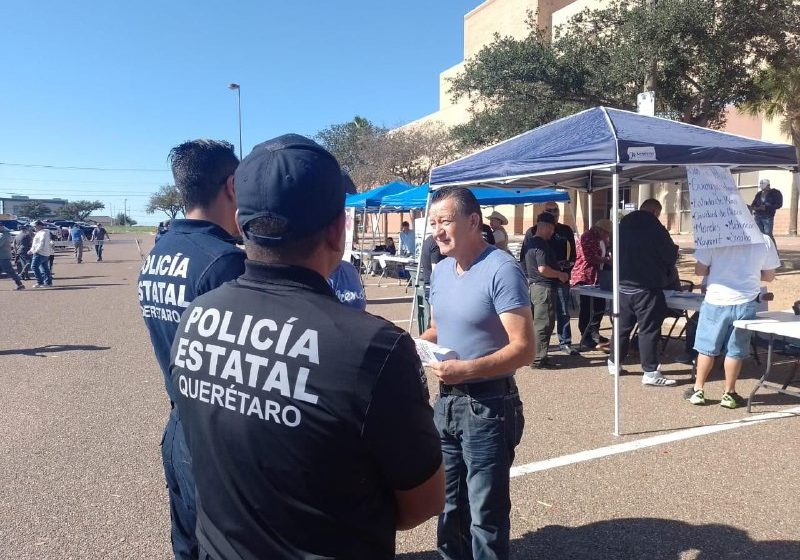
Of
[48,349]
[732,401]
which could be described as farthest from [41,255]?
[732,401]

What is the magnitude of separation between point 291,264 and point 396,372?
1.09ft

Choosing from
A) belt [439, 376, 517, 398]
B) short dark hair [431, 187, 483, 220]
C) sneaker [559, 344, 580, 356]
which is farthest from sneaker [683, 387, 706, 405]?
short dark hair [431, 187, 483, 220]

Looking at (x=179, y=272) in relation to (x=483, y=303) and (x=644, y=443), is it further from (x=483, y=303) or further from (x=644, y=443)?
(x=644, y=443)

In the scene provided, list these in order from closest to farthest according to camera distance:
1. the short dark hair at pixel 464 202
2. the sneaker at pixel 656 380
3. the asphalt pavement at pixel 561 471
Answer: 1. the short dark hair at pixel 464 202
2. the asphalt pavement at pixel 561 471
3. the sneaker at pixel 656 380

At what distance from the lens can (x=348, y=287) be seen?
2.94 metres

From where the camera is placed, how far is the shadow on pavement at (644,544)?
10.7 ft

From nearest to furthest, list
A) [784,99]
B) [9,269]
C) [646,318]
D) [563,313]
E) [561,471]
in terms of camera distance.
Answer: [561,471]
[646,318]
[563,313]
[9,269]
[784,99]

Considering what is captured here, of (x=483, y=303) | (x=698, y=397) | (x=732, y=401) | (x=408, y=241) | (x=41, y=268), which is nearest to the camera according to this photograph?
(x=483, y=303)

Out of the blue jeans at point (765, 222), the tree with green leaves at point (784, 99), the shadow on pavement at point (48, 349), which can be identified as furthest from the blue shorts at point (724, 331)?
the blue jeans at point (765, 222)

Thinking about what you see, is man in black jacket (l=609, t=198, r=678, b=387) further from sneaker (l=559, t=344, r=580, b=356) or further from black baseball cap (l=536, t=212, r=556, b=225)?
sneaker (l=559, t=344, r=580, b=356)

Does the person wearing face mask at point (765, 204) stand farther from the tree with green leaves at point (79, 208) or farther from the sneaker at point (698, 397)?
the tree with green leaves at point (79, 208)

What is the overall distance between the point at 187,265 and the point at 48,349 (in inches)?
313

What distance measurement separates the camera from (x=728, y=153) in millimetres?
5953

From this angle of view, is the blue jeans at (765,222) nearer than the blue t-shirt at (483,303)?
No
